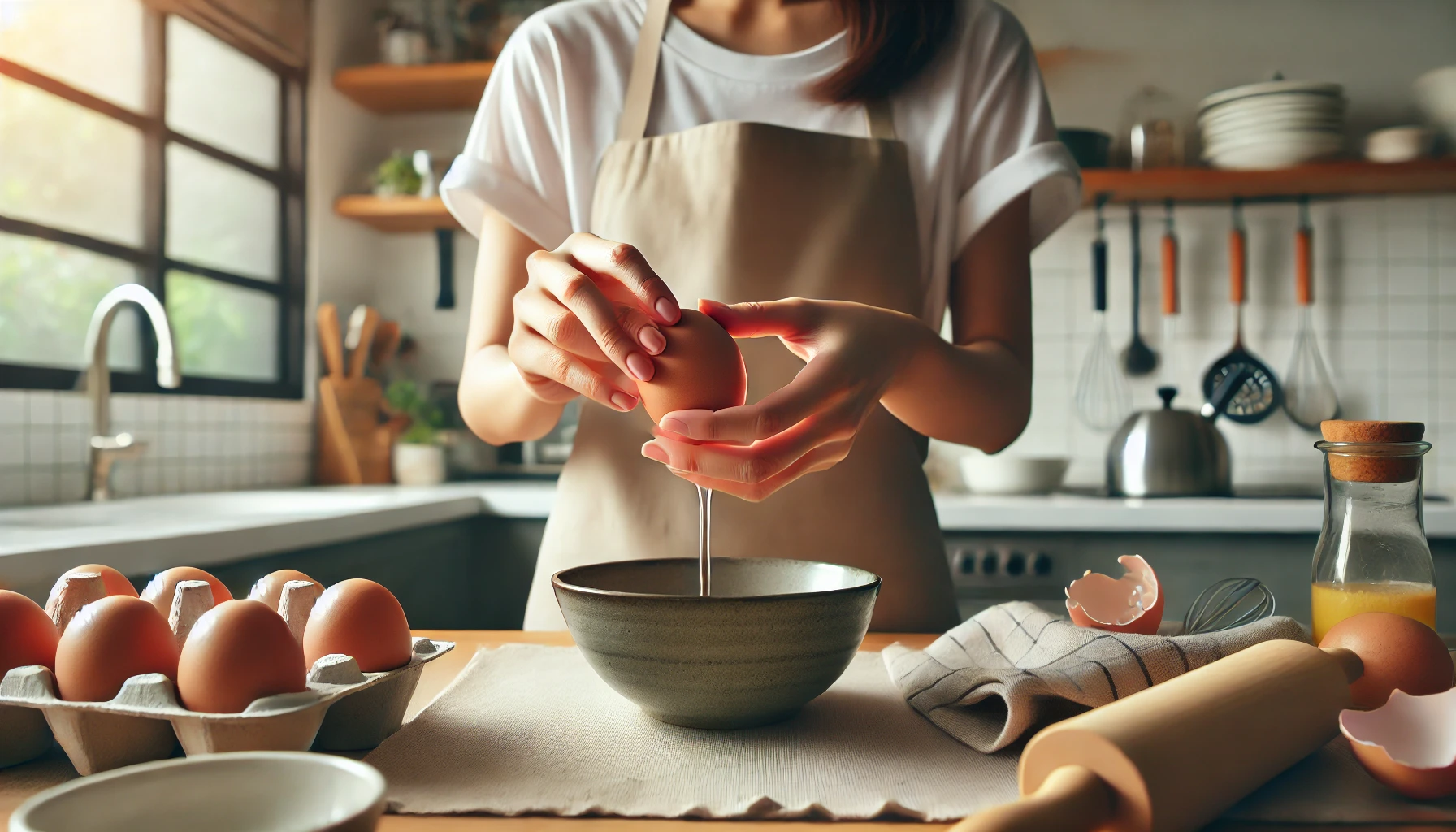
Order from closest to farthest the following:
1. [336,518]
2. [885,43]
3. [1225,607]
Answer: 1. [1225,607]
2. [885,43]
3. [336,518]

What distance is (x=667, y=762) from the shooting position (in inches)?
19.7

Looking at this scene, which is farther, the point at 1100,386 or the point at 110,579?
the point at 1100,386

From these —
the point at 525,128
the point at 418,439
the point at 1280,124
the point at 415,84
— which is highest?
the point at 415,84

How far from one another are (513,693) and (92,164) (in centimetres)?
169

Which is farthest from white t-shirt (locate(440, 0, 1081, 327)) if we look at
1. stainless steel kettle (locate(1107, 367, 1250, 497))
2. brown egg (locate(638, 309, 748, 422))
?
stainless steel kettle (locate(1107, 367, 1250, 497))

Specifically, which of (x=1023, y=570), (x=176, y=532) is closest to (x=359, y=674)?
(x=176, y=532)

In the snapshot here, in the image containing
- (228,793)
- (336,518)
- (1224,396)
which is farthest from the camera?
(1224,396)

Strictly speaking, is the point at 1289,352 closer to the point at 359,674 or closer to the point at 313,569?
the point at 313,569

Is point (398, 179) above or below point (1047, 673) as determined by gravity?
above

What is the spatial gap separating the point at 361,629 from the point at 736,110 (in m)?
0.75

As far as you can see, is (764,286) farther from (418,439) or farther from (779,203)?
(418,439)

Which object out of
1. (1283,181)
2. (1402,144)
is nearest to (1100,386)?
(1283,181)

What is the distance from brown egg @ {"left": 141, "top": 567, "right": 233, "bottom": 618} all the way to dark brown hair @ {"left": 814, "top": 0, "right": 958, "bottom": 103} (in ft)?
2.48

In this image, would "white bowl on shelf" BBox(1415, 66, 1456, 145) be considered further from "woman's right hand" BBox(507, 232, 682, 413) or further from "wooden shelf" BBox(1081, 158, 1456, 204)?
"woman's right hand" BBox(507, 232, 682, 413)
